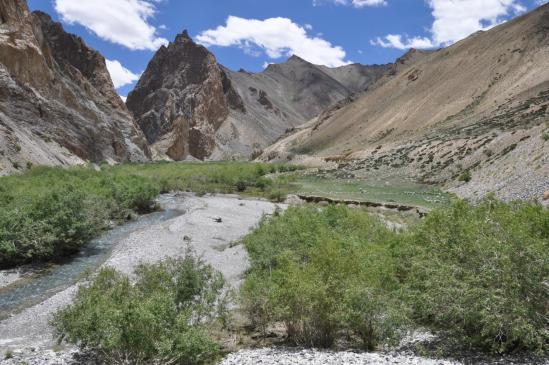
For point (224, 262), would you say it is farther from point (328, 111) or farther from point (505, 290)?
point (328, 111)

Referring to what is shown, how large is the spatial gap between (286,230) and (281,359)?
1065cm

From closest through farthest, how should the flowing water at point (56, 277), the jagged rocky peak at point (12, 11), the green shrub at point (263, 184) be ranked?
the flowing water at point (56, 277), the green shrub at point (263, 184), the jagged rocky peak at point (12, 11)

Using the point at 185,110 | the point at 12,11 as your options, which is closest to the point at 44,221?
the point at 12,11

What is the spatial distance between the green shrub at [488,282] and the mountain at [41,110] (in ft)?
139

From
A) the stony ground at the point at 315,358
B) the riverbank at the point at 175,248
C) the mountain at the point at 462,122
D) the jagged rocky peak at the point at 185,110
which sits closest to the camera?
the stony ground at the point at 315,358

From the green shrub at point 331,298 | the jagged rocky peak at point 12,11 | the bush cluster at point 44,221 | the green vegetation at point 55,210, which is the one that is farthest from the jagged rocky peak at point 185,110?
the green shrub at point 331,298

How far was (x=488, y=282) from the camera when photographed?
1127 centimetres

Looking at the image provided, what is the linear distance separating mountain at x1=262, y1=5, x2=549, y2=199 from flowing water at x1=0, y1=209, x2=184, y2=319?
78.2ft

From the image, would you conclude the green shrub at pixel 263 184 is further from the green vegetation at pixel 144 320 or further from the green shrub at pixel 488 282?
the green shrub at pixel 488 282

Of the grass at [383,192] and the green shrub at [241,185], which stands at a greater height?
the green shrub at [241,185]

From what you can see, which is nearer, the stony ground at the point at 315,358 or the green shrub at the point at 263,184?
the stony ground at the point at 315,358

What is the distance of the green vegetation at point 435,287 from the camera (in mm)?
10859

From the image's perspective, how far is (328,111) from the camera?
152000 millimetres

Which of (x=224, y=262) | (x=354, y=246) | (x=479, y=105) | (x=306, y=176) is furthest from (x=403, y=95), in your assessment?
(x=354, y=246)
